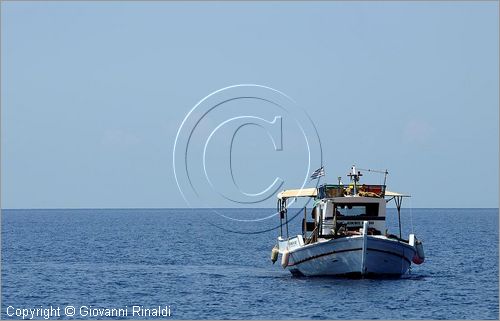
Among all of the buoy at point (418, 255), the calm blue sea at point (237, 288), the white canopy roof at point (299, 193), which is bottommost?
the calm blue sea at point (237, 288)

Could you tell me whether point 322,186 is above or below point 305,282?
above

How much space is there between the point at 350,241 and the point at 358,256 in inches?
52.5

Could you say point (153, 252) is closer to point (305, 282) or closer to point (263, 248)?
point (263, 248)

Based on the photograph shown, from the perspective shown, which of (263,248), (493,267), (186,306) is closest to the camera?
(186,306)

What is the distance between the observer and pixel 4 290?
6294 cm

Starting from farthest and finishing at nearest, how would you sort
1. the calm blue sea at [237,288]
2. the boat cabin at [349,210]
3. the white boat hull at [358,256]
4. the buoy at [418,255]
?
the boat cabin at [349,210], the buoy at [418,255], the white boat hull at [358,256], the calm blue sea at [237,288]

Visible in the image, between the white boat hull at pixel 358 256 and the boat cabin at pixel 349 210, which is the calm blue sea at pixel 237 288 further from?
the boat cabin at pixel 349 210

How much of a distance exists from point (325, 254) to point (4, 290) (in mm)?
22623

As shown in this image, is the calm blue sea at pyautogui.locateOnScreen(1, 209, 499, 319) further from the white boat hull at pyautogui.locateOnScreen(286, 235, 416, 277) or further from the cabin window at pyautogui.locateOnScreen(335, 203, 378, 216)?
the cabin window at pyautogui.locateOnScreen(335, 203, 378, 216)

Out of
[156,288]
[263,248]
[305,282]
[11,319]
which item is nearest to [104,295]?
[156,288]

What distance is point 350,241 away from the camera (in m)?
61.3

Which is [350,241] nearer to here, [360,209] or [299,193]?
[360,209]

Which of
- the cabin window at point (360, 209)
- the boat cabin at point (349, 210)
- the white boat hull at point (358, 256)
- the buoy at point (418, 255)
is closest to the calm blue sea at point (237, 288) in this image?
the white boat hull at point (358, 256)

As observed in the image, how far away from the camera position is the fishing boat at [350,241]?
203 feet
